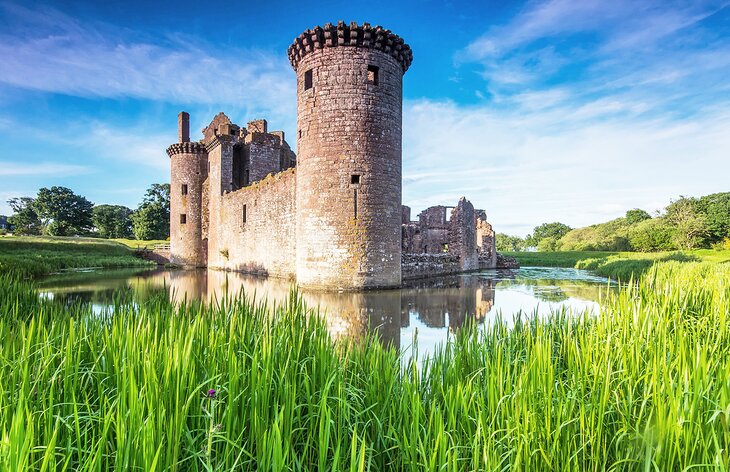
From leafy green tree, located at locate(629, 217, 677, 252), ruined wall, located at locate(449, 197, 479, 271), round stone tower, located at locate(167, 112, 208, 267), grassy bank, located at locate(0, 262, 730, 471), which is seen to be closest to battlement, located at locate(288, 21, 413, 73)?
ruined wall, located at locate(449, 197, 479, 271)

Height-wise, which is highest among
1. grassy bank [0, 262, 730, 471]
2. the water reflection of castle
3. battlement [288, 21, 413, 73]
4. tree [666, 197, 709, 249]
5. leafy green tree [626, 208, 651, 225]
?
battlement [288, 21, 413, 73]

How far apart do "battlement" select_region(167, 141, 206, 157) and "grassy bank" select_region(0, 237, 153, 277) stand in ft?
28.5

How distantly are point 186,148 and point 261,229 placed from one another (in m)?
13.1

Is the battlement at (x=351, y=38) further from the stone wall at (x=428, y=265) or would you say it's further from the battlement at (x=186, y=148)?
the battlement at (x=186, y=148)

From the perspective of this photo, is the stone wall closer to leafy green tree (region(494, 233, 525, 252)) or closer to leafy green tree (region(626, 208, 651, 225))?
leafy green tree (region(626, 208, 651, 225))

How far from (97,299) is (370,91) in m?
10.0

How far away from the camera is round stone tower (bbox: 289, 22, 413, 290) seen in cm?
1297

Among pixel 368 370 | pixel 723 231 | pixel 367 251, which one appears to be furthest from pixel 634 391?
pixel 723 231

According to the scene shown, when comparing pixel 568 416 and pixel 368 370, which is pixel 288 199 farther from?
pixel 568 416

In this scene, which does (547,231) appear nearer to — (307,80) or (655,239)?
(655,239)

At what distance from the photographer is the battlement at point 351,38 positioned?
12.8 meters

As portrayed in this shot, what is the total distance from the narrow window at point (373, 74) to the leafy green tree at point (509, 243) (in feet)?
292

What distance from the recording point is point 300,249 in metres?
13.8

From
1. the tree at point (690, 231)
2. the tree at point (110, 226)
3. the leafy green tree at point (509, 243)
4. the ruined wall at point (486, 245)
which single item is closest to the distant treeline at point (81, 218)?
the tree at point (110, 226)
